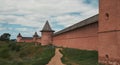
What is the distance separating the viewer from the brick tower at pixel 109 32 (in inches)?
531

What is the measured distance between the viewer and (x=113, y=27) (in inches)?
546

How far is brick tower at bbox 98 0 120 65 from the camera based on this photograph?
1350cm

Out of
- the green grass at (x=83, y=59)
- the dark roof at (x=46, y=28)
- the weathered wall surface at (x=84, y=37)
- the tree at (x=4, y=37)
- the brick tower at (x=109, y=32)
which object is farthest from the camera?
the tree at (x=4, y=37)

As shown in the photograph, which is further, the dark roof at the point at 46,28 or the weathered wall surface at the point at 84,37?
the dark roof at the point at 46,28

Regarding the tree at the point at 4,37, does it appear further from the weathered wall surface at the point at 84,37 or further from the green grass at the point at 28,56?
the weathered wall surface at the point at 84,37

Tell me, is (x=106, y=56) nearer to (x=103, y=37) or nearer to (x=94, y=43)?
(x=103, y=37)

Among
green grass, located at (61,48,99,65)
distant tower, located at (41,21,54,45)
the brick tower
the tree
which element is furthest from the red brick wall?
the tree

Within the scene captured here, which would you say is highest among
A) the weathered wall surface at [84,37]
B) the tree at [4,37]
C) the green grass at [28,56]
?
the tree at [4,37]

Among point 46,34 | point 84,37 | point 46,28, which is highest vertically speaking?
point 46,28

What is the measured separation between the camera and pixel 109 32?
14.4 meters

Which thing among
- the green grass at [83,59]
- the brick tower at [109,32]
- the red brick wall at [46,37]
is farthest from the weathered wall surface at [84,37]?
the red brick wall at [46,37]

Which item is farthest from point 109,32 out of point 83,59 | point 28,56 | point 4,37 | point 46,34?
point 4,37

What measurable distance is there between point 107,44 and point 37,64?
196 inches

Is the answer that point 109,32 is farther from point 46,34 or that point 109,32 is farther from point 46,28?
point 46,34
